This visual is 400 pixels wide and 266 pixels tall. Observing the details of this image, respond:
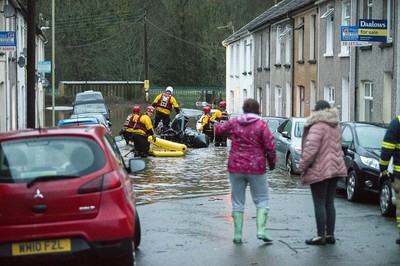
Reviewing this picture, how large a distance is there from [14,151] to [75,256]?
1.17 m

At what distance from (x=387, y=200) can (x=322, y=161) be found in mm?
3168

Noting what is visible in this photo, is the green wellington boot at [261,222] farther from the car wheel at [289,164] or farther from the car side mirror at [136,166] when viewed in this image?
the car wheel at [289,164]

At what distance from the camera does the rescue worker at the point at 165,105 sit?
95.1ft

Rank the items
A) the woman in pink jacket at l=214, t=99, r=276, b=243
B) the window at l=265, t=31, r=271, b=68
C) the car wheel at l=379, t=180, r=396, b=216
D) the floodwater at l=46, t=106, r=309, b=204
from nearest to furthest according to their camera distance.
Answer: the woman in pink jacket at l=214, t=99, r=276, b=243 → the car wheel at l=379, t=180, r=396, b=216 → the floodwater at l=46, t=106, r=309, b=204 → the window at l=265, t=31, r=271, b=68

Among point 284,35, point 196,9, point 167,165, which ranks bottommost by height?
point 167,165

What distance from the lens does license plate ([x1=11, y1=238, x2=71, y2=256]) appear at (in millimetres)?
7273

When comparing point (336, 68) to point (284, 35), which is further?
point (284, 35)

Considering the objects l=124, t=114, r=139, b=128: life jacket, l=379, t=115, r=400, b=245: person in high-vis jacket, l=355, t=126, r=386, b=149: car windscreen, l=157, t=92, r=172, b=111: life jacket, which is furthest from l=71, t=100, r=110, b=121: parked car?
l=379, t=115, r=400, b=245: person in high-vis jacket

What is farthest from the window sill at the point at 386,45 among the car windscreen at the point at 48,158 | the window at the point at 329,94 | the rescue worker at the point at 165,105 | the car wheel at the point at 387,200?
the car windscreen at the point at 48,158

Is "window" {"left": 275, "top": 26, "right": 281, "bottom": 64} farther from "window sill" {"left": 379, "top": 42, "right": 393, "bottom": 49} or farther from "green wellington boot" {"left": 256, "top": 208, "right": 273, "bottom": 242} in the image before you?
"green wellington boot" {"left": 256, "top": 208, "right": 273, "bottom": 242}

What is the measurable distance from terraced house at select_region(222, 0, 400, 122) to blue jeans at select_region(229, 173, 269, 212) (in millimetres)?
13025

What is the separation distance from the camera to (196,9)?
71875mm

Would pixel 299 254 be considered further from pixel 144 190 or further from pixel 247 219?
pixel 144 190

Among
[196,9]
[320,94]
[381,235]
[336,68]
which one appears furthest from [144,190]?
[196,9]
